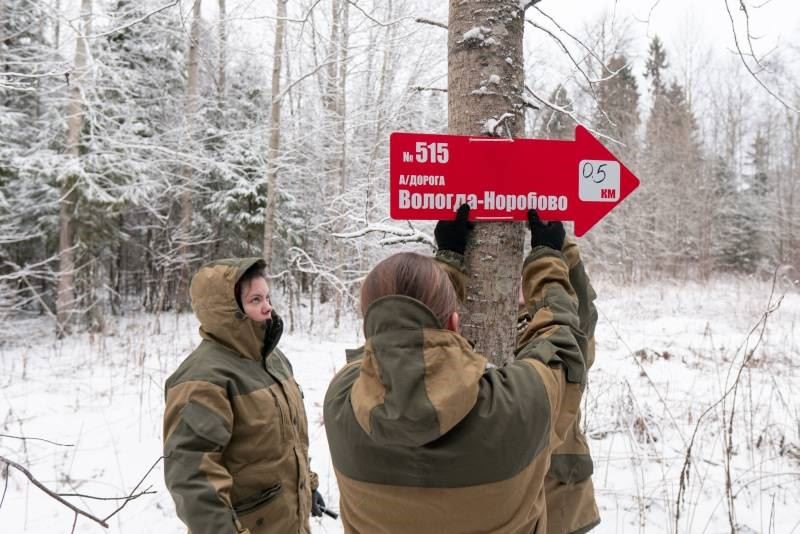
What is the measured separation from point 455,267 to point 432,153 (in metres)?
0.40

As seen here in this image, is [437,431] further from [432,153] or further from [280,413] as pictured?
[280,413]

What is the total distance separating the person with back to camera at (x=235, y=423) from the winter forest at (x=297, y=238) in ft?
1.05

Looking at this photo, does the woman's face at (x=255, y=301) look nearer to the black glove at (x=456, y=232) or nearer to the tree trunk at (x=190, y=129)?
the black glove at (x=456, y=232)

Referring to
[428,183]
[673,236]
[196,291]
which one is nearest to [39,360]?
[196,291]

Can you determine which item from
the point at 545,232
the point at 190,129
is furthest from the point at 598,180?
the point at 190,129

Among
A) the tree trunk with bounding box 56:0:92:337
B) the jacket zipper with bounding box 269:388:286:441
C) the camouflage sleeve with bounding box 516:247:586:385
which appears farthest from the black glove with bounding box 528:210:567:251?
the tree trunk with bounding box 56:0:92:337

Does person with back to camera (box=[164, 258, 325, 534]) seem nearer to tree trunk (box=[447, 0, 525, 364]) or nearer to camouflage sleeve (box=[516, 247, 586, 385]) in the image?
tree trunk (box=[447, 0, 525, 364])

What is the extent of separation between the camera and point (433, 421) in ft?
3.43

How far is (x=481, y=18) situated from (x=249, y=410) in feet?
5.92

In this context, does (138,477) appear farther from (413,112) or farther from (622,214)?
(622,214)

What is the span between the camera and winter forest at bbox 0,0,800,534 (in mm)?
3438

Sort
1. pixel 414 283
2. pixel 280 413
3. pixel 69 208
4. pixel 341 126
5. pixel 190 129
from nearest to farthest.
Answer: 1. pixel 414 283
2. pixel 280 413
3. pixel 69 208
4. pixel 341 126
5. pixel 190 129

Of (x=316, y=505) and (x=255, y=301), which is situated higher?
(x=255, y=301)

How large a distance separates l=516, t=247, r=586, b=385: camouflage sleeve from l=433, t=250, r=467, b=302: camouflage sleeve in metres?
0.22
